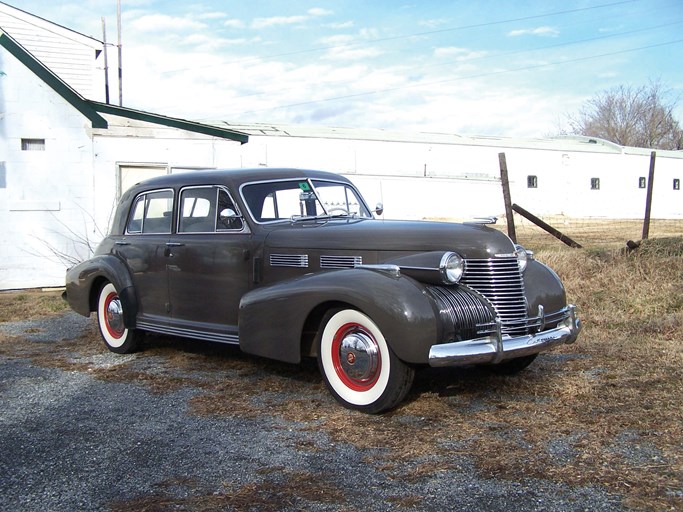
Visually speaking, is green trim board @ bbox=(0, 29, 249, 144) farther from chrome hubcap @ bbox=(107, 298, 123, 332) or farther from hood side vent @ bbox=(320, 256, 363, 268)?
hood side vent @ bbox=(320, 256, 363, 268)

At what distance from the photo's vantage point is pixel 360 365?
4.54m

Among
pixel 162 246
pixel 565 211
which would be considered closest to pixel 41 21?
pixel 162 246

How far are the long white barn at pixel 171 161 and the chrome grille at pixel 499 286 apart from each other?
8429mm

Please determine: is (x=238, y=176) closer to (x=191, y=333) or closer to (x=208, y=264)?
(x=208, y=264)

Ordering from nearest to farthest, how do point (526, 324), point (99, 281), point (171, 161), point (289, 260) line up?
point (526, 324) < point (289, 260) < point (99, 281) < point (171, 161)

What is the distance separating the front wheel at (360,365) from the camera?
4.40 meters

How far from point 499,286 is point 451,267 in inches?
17.0

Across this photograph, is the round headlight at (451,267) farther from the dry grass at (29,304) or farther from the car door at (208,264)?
the dry grass at (29,304)

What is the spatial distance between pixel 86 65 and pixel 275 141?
5.90 meters

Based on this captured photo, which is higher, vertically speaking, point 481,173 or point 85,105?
point 85,105

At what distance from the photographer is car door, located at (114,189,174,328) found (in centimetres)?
639

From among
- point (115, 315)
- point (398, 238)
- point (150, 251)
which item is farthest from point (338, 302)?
point (115, 315)

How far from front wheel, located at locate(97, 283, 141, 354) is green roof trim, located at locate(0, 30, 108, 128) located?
215 inches

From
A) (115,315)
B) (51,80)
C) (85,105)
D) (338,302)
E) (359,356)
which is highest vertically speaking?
(51,80)
